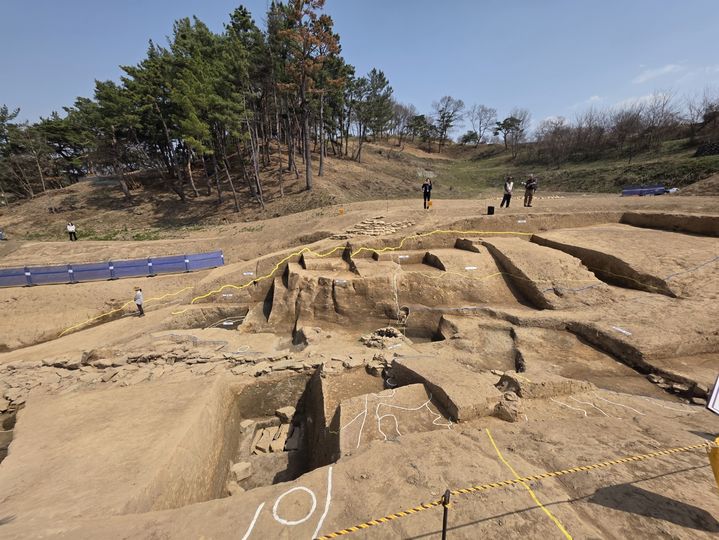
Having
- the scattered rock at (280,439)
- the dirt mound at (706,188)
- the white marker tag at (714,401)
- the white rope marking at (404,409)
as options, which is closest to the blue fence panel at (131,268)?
the scattered rock at (280,439)

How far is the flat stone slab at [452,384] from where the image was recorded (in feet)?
17.3

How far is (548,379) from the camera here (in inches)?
232

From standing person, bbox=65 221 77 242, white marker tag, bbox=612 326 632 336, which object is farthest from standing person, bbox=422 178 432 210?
standing person, bbox=65 221 77 242

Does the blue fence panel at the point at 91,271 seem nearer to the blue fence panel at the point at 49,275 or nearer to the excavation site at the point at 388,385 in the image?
the blue fence panel at the point at 49,275

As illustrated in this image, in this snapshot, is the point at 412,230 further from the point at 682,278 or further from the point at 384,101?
the point at 384,101

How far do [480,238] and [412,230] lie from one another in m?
2.94

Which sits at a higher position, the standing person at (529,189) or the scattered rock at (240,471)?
the standing person at (529,189)

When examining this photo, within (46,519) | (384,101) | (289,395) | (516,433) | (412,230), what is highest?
(384,101)

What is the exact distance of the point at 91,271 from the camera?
43.1 feet

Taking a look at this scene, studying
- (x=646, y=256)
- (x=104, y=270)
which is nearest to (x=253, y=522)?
(x=646, y=256)

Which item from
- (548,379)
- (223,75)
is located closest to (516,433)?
(548,379)

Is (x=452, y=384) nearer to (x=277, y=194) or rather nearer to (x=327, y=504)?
(x=327, y=504)

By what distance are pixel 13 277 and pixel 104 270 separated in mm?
3190

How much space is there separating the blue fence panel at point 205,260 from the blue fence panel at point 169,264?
254mm
